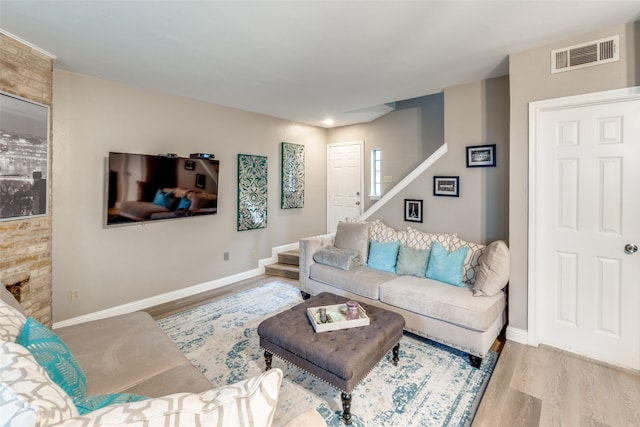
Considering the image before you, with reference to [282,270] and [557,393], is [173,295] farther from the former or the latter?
[557,393]

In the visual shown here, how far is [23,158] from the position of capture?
8.10 ft

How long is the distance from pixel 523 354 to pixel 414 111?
11.8ft

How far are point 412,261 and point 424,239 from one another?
14.2 inches

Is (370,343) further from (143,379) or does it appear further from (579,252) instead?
(579,252)

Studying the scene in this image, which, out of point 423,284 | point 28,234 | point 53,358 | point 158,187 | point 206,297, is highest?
point 158,187

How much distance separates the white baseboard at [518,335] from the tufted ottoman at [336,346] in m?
1.22

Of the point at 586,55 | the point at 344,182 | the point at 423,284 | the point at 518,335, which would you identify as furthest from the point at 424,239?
the point at 344,182

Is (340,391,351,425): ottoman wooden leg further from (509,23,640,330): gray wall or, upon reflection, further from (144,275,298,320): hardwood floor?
(144,275,298,320): hardwood floor

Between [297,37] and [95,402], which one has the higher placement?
[297,37]

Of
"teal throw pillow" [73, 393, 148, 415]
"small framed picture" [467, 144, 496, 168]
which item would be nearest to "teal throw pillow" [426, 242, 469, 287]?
"small framed picture" [467, 144, 496, 168]

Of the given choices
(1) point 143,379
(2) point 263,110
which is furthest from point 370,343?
(2) point 263,110

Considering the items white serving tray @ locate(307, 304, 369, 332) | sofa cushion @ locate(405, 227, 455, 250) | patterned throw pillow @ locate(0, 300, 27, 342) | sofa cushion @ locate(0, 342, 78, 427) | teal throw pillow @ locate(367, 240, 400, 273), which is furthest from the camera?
teal throw pillow @ locate(367, 240, 400, 273)

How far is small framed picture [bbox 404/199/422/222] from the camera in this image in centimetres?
374

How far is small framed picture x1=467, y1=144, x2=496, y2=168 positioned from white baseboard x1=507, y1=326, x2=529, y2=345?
65.3 inches
